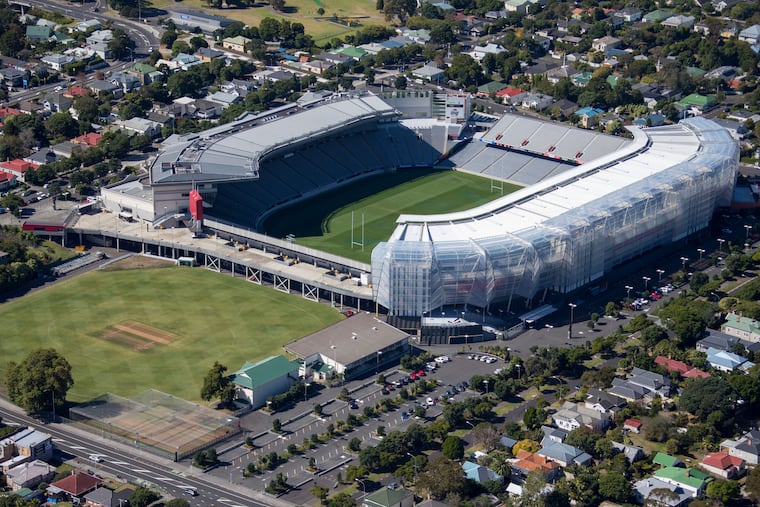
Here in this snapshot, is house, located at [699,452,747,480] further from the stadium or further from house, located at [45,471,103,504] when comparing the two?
house, located at [45,471,103,504]

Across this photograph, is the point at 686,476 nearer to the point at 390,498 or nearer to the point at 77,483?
the point at 390,498

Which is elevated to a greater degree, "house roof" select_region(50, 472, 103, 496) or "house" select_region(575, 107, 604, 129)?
"house" select_region(575, 107, 604, 129)

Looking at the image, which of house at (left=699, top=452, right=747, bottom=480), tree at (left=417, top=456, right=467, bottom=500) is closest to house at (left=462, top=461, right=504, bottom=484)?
tree at (left=417, top=456, right=467, bottom=500)

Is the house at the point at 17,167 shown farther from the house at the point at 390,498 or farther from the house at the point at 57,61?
the house at the point at 390,498

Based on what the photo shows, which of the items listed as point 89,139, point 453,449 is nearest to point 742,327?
point 453,449

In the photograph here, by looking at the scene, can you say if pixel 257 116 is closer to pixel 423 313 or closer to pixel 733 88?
pixel 423 313

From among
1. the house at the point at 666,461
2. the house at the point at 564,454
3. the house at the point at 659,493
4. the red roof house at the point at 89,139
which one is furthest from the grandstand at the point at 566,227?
the red roof house at the point at 89,139

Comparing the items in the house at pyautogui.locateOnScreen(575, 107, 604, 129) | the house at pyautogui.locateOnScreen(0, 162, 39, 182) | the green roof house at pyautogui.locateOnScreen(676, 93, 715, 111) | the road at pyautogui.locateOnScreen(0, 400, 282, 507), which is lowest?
the road at pyautogui.locateOnScreen(0, 400, 282, 507)
